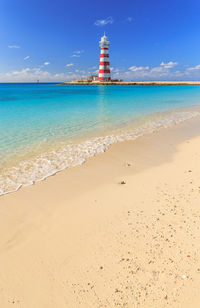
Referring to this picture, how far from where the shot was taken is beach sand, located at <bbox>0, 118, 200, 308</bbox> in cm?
271

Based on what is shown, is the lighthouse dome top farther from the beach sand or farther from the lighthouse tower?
the beach sand

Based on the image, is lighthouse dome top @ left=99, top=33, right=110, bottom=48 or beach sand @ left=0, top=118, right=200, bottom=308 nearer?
beach sand @ left=0, top=118, right=200, bottom=308

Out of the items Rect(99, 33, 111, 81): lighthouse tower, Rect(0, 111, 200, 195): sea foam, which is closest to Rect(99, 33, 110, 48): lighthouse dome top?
Rect(99, 33, 111, 81): lighthouse tower

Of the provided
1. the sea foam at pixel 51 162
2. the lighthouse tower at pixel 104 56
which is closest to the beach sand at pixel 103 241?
the sea foam at pixel 51 162

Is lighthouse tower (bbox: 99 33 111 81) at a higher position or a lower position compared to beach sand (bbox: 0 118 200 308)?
higher

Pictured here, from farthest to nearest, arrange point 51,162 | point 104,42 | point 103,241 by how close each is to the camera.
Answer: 1. point 104,42
2. point 51,162
3. point 103,241

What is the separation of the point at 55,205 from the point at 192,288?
3.32 metres

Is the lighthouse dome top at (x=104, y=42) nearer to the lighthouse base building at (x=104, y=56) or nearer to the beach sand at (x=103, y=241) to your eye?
the lighthouse base building at (x=104, y=56)

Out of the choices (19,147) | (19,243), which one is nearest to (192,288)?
(19,243)

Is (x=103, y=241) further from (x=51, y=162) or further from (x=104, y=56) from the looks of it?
(x=104, y=56)

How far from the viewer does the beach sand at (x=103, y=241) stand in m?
2.71

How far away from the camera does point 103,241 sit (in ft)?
11.8

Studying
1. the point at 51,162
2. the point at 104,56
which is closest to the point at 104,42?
the point at 104,56

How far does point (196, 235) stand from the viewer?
11.7 ft
